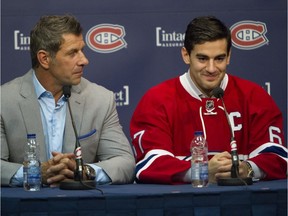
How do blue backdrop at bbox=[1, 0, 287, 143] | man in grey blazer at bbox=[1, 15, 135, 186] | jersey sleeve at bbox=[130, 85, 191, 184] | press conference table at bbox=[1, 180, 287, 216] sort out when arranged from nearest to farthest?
press conference table at bbox=[1, 180, 287, 216], jersey sleeve at bbox=[130, 85, 191, 184], man in grey blazer at bbox=[1, 15, 135, 186], blue backdrop at bbox=[1, 0, 287, 143]

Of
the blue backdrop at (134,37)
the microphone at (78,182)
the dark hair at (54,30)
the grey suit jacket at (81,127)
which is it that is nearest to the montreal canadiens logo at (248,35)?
the blue backdrop at (134,37)

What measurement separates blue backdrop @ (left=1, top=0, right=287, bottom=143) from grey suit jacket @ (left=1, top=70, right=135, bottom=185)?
604 mm

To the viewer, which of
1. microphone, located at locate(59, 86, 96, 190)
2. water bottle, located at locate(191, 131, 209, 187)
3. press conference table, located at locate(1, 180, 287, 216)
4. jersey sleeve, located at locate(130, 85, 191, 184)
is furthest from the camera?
jersey sleeve, located at locate(130, 85, 191, 184)

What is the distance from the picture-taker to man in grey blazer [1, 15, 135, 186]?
13.8 feet

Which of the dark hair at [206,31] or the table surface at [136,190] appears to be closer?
the table surface at [136,190]

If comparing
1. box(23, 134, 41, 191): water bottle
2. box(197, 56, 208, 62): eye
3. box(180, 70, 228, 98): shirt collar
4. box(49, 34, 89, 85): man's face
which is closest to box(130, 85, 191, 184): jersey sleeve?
box(180, 70, 228, 98): shirt collar

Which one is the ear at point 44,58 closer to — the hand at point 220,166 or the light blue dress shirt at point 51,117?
the light blue dress shirt at point 51,117

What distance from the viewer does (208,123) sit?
4.29 m

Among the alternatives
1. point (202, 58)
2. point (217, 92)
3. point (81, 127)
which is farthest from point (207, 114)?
point (81, 127)

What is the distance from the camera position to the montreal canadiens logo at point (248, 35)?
16.5 feet

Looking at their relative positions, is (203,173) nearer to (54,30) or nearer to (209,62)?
(209,62)

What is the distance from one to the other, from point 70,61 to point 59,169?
582 mm

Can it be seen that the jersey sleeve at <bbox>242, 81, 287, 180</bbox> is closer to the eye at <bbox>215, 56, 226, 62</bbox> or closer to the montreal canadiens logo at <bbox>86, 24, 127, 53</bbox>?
the eye at <bbox>215, 56, 226, 62</bbox>

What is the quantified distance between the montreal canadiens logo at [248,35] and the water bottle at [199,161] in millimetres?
1006
